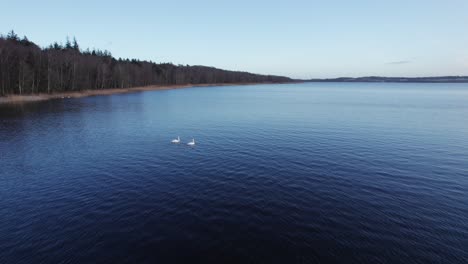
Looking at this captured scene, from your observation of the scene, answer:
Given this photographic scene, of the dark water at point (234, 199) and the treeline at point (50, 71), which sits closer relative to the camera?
the dark water at point (234, 199)

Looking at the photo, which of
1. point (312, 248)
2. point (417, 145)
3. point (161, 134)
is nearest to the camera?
point (312, 248)

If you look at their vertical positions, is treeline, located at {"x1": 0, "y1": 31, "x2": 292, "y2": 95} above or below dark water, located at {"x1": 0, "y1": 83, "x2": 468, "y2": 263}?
above

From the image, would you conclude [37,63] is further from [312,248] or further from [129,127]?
[312,248]

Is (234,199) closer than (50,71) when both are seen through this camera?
Yes

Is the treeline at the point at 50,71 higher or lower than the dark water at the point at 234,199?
higher

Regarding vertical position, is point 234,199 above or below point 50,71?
below

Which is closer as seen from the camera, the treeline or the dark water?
the dark water

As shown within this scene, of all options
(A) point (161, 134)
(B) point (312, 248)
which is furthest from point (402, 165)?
(A) point (161, 134)

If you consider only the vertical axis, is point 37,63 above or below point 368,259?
above
